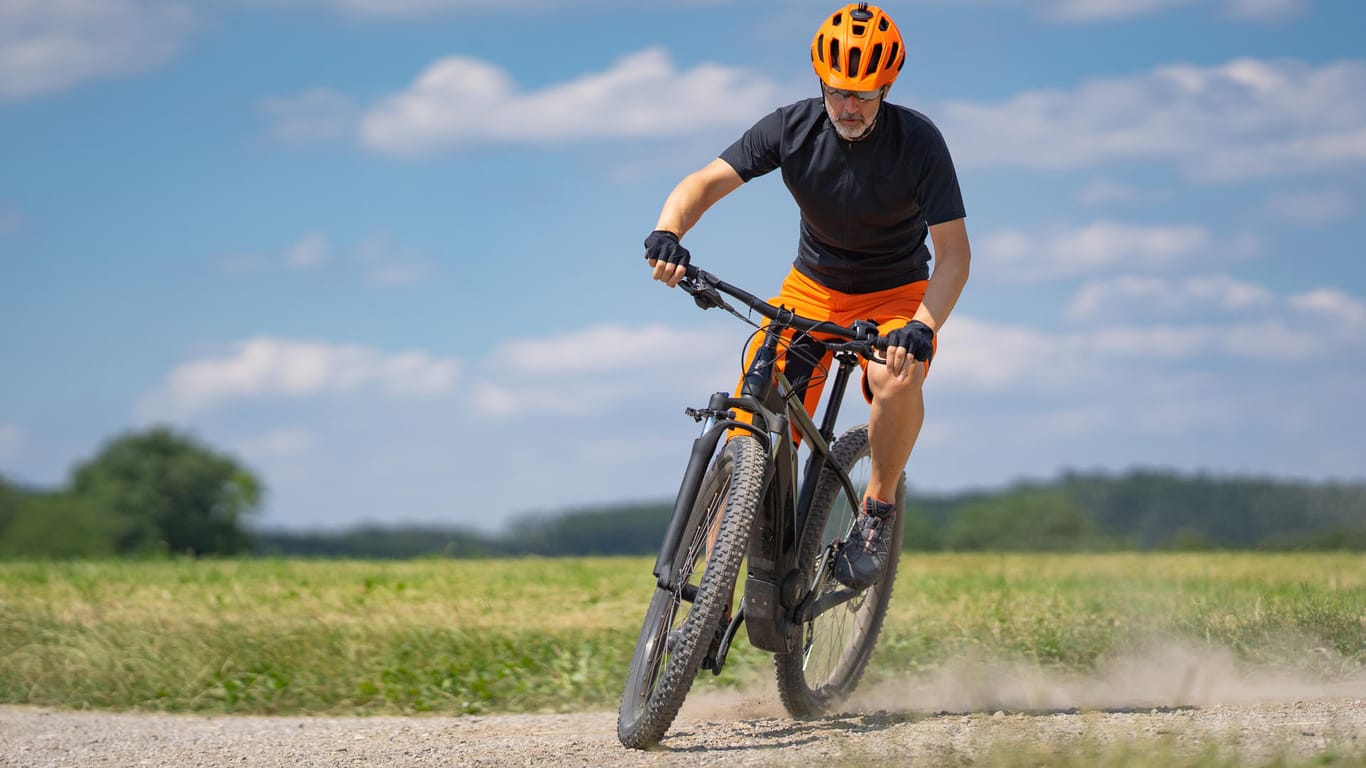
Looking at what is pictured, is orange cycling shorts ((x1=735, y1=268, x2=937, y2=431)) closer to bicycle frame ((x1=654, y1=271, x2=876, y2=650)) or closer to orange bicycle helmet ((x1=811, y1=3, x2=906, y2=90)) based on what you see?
bicycle frame ((x1=654, y1=271, x2=876, y2=650))

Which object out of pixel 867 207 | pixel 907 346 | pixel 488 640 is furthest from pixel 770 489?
pixel 488 640

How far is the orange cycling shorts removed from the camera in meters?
5.36

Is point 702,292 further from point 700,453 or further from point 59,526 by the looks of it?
point 59,526

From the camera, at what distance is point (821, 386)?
5562 mm

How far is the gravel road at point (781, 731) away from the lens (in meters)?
4.42

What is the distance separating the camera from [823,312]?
18.9 ft

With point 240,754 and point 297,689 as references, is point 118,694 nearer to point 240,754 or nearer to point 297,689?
point 297,689

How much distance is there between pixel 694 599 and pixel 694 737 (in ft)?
2.14

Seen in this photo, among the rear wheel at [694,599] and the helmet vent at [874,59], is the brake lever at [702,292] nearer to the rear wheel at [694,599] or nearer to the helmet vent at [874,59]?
the rear wheel at [694,599]

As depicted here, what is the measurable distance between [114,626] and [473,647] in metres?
2.42

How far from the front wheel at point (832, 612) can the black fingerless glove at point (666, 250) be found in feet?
4.46

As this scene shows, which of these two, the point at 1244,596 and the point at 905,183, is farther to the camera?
the point at 1244,596

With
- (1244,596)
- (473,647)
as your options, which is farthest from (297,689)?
(1244,596)

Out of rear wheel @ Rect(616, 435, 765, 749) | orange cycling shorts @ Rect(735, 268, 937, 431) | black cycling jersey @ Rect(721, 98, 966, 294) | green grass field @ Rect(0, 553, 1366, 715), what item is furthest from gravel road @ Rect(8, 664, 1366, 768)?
black cycling jersey @ Rect(721, 98, 966, 294)
